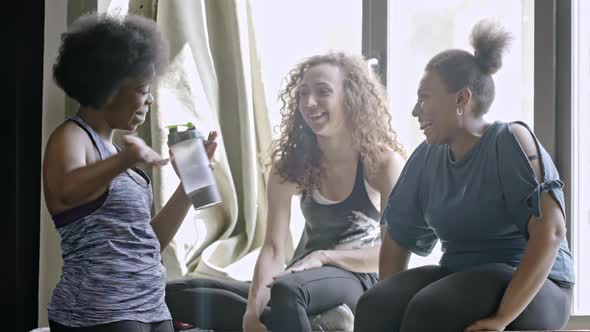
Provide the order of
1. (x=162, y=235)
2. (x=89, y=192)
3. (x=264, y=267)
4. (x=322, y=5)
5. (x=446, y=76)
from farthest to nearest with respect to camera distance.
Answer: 1. (x=322, y=5)
2. (x=264, y=267)
3. (x=446, y=76)
4. (x=162, y=235)
5. (x=89, y=192)

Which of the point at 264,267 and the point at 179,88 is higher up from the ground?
the point at 179,88

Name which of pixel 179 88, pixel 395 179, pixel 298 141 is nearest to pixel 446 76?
pixel 395 179

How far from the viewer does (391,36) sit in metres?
1.68

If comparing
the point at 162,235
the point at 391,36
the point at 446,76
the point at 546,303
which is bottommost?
the point at 546,303

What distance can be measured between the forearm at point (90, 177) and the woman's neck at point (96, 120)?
12 cm

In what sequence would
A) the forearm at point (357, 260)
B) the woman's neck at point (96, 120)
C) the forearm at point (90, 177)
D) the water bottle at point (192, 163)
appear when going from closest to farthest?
the forearm at point (90, 177)
the woman's neck at point (96, 120)
the water bottle at point (192, 163)
the forearm at point (357, 260)

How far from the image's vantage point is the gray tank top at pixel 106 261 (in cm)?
107

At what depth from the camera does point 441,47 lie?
168 centimetres

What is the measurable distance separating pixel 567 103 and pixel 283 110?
2.17 ft

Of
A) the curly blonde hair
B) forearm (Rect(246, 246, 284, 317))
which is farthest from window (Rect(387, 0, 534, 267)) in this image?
forearm (Rect(246, 246, 284, 317))

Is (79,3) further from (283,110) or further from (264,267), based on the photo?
(264,267)

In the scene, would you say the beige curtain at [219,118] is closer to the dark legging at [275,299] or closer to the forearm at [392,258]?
the dark legging at [275,299]

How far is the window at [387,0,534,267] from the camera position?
5.50ft
